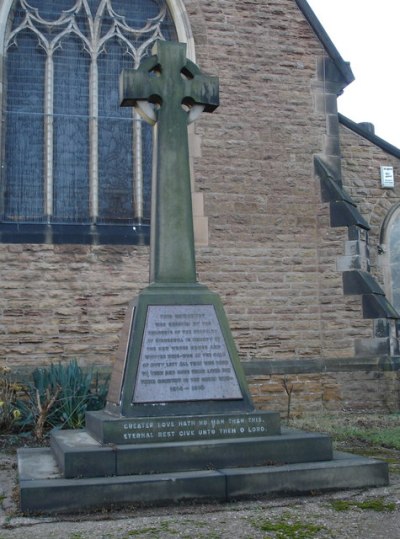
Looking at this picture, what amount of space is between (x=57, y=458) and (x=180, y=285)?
1.74 meters

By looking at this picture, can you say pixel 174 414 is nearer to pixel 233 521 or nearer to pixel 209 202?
pixel 233 521

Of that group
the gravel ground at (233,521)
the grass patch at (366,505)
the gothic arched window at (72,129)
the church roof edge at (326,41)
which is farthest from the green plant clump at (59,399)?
the church roof edge at (326,41)

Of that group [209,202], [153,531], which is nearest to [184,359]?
Result: [153,531]

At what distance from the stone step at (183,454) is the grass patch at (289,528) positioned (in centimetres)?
91

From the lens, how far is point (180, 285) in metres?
6.06

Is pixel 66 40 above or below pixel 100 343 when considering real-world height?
above

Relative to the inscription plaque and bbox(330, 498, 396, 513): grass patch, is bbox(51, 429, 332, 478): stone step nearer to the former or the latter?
the inscription plaque

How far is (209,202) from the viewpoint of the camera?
11.0 meters

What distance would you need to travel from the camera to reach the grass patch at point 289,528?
13.1 feet

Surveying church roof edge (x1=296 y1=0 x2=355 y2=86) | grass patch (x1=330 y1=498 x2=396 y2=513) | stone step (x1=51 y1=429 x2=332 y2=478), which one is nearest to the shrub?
stone step (x1=51 y1=429 x2=332 y2=478)

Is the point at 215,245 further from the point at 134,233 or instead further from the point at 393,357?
the point at 393,357

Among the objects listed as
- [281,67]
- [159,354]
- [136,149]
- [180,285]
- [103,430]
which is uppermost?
[281,67]

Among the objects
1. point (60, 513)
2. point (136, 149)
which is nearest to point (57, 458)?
point (60, 513)

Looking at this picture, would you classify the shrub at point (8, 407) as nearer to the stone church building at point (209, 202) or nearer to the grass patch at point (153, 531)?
the stone church building at point (209, 202)
